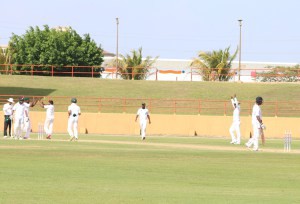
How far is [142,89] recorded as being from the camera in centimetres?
8375

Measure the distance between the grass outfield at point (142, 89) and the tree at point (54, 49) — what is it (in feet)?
44.3

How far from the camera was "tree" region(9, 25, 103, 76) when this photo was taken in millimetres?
103438

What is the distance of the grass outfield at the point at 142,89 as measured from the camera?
3142 inches

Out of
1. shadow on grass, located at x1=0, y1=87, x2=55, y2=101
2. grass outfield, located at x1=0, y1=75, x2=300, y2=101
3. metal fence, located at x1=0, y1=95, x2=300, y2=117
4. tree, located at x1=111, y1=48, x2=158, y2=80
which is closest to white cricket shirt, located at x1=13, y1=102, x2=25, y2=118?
metal fence, located at x1=0, y1=95, x2=300, y2=117

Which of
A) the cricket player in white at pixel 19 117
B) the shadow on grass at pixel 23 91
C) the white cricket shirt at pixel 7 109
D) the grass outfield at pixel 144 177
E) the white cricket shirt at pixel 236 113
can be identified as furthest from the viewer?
the shadow on grass at pixel 23 91

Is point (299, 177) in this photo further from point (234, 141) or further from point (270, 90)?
point (270, 90)

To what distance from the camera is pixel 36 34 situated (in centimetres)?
10962

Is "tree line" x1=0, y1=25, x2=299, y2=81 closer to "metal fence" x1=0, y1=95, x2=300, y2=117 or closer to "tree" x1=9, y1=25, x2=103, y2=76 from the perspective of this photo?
"tree" x1=9, y1=25, x2=103, y2=76

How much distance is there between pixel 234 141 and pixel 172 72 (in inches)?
2624

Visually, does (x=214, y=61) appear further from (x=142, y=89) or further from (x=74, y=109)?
(x=74, y=109)

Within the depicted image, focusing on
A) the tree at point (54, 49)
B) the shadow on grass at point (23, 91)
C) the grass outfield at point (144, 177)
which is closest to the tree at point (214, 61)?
the tree at point (54, 49)

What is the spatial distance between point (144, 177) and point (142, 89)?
61.9 metres

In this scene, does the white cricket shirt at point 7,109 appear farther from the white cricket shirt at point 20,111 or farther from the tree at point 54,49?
the tree at point 54,49

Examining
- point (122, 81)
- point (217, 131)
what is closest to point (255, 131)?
point (217, 131)
